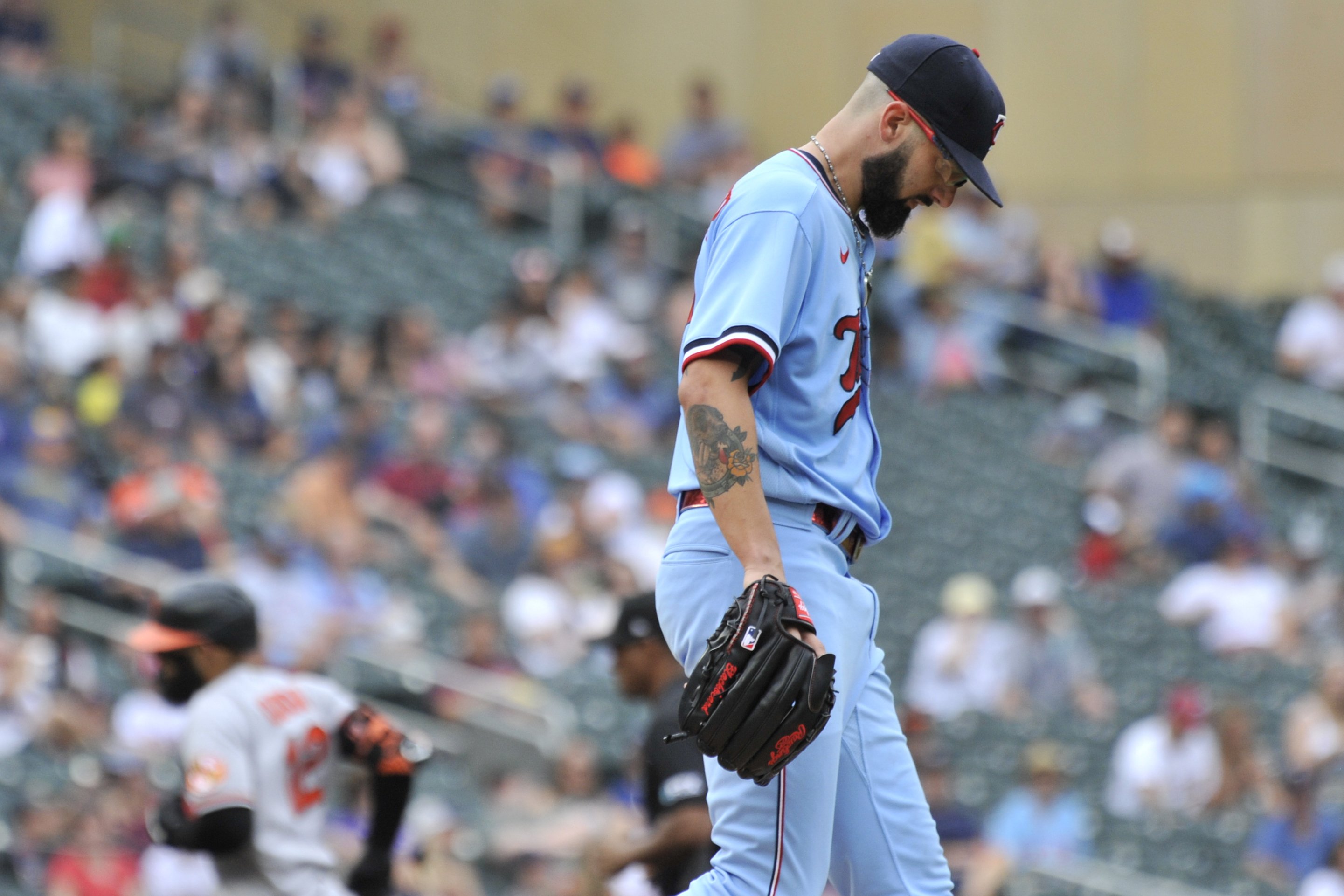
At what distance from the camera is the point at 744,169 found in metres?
16.7

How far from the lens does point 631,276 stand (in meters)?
14.3

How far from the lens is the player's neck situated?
3.14m

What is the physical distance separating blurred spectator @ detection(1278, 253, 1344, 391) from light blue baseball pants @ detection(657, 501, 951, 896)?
12461 millimetres

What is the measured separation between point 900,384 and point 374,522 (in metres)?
5.44

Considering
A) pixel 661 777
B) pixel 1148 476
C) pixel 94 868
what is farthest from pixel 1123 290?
pixel 661 777

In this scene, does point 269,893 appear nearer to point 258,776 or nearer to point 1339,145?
point 258,776

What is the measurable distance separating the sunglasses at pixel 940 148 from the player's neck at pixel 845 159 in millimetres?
108

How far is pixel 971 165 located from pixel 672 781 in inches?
69.3

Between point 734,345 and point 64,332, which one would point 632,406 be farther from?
point 734,345

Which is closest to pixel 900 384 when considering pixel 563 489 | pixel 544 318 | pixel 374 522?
pixel 544 318

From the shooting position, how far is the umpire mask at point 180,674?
447cm

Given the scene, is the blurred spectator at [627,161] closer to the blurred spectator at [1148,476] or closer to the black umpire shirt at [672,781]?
the blurred spectator at [1148,476]

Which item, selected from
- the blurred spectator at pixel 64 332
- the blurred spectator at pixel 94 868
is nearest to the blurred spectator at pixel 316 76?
the blurred spectator at pixel 64 332

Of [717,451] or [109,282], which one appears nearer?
[717,451]
